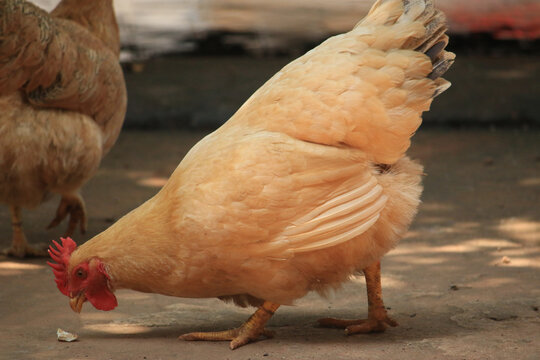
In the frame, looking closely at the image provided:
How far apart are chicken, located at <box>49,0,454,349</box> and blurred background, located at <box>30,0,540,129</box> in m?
5.27

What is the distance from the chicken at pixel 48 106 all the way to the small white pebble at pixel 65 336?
1.65 meters

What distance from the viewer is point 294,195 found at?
3432 mm

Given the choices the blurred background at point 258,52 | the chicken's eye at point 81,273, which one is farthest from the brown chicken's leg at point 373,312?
the blurred background at point 258,52

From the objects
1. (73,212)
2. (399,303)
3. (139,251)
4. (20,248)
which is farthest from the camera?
(73,212)

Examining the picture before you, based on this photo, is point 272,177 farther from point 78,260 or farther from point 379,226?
point 78,260

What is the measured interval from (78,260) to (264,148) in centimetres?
104

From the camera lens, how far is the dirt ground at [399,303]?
3.56m

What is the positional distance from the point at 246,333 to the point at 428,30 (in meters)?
1.74

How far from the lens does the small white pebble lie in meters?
3.78

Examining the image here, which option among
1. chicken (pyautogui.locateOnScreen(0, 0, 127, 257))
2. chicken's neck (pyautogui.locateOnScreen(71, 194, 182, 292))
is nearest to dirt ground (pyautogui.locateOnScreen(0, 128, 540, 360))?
chicken's neck (pyautogui.locateOnScreen(71, 194, 182, 292))

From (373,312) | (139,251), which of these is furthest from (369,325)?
(139,251)

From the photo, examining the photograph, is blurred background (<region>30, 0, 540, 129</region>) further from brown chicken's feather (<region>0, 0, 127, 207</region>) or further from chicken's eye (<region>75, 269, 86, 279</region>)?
chicken's eye (<region>75, 269, 86, 279</region>)

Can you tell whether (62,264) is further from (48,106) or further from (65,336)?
(48,106)

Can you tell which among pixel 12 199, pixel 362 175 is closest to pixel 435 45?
pixel 362 175
